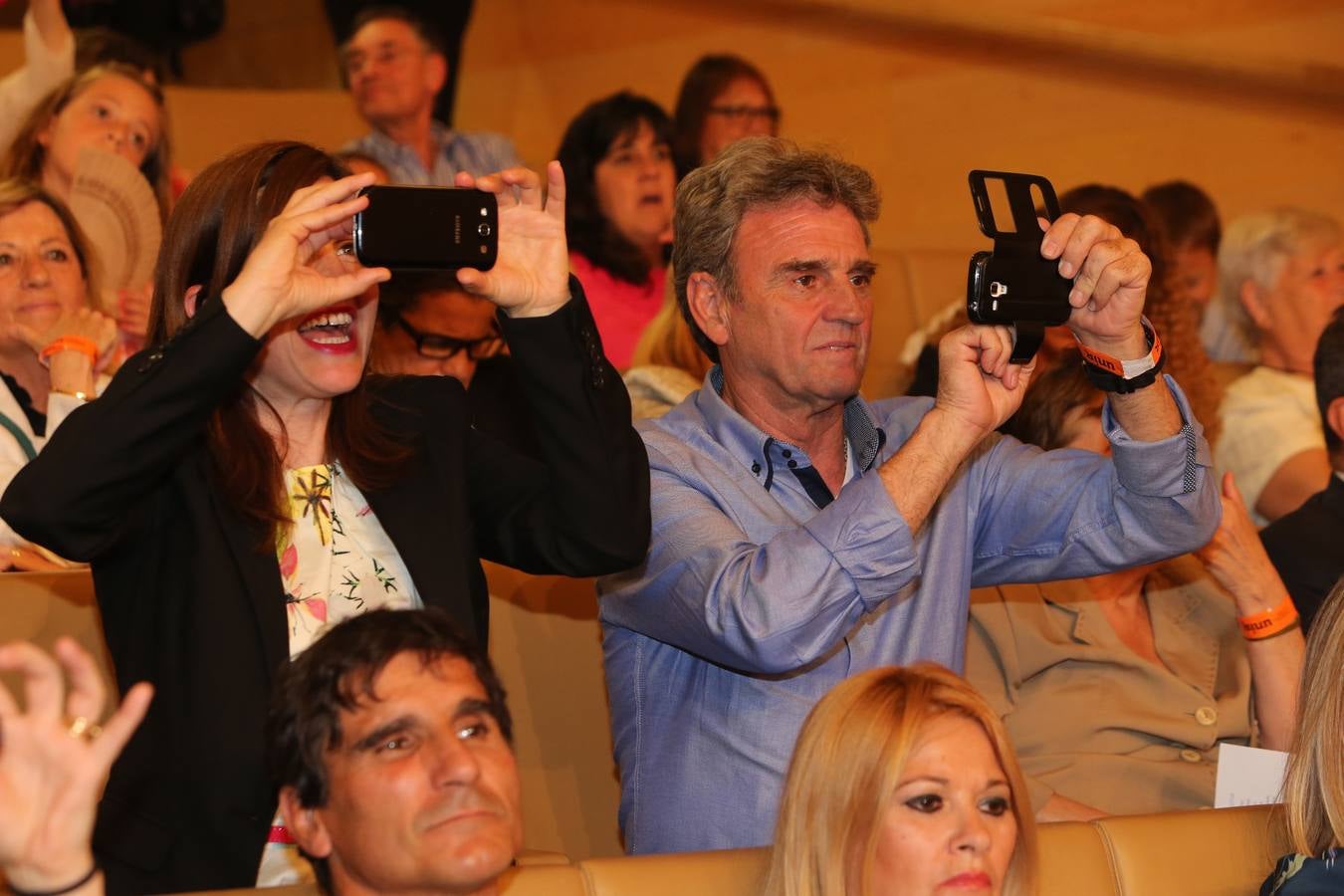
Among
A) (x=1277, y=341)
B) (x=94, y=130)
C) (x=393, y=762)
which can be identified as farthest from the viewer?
(x=1277, y=341)

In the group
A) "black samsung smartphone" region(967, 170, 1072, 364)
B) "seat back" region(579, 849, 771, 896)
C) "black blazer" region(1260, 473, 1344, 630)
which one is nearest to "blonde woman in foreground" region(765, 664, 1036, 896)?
"seat back" region(579, 849, 771, 896)

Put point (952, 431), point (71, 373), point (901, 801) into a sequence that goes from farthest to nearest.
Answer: point (71, 373) < point (952, 431) < point (901, 801)

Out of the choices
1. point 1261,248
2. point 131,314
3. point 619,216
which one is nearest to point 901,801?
point 131,314

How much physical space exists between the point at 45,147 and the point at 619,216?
118 centimetres

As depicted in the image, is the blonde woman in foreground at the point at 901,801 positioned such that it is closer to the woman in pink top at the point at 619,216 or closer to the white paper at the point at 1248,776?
the white paper at the point at 1248,776

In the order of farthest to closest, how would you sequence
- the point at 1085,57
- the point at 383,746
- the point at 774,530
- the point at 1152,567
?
1. the point at 1085,57
2. the point at 1152,567
3. the point at 774,530
4. the point at 383,746

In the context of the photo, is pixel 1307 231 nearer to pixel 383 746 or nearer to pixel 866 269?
pixel 866 269

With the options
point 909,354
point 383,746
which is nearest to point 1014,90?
point 909,354

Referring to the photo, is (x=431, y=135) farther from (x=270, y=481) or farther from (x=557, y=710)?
(x=270, y=481)

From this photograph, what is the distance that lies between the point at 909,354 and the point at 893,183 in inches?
86.7

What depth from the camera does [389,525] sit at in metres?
1.93

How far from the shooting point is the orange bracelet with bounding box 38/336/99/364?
108 inches

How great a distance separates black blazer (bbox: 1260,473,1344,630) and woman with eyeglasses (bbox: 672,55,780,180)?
6.04 ft

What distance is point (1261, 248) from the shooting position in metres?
4.08
